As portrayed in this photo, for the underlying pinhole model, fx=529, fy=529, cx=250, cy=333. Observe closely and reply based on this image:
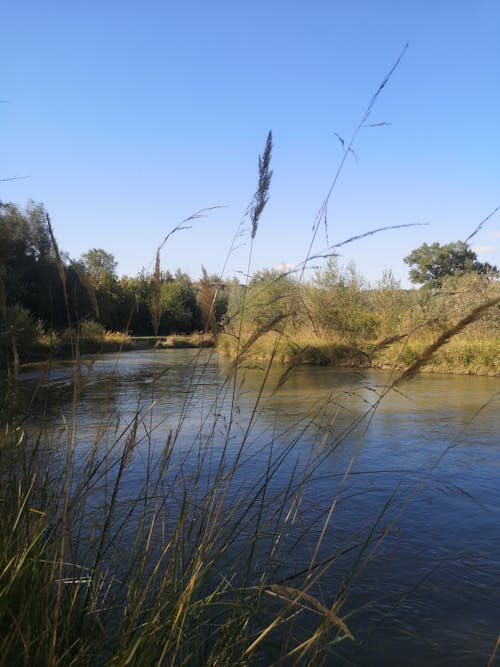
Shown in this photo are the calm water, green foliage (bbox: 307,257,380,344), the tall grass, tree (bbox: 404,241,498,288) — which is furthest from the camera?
tree (bbox: 404,241,498,288)

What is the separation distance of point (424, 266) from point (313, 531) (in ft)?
135

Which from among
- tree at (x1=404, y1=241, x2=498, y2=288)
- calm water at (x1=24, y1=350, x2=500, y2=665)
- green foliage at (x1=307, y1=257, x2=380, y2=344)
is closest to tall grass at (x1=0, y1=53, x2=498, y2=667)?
calm water at (x1=24, y1=350, x2=500, y2=665)

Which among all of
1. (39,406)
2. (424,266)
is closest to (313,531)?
(39,406)

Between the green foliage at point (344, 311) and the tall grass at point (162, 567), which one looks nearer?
the tall grass at point (162, 567)

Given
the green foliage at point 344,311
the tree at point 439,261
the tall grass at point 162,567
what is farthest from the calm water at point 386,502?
the tree at point 439,261

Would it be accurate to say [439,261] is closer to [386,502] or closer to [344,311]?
[344,311]

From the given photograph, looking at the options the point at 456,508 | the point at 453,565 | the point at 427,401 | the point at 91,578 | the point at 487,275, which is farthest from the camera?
the point at 487,275

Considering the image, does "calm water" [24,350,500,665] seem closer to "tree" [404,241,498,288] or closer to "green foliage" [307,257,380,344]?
"green foliage" [307,257,380,344]

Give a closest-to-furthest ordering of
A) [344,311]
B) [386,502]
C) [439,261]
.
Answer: [386,502] < [344,311] < [439,261]

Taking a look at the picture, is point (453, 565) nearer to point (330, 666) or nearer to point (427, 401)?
point (330, 666)

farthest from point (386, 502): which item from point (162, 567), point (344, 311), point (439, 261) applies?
point (439, 261)

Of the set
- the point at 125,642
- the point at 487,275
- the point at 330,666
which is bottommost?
the point at 330,666

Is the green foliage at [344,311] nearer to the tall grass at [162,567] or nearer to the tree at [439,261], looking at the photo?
the tall grass at [162,567]

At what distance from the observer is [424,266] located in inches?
1629
